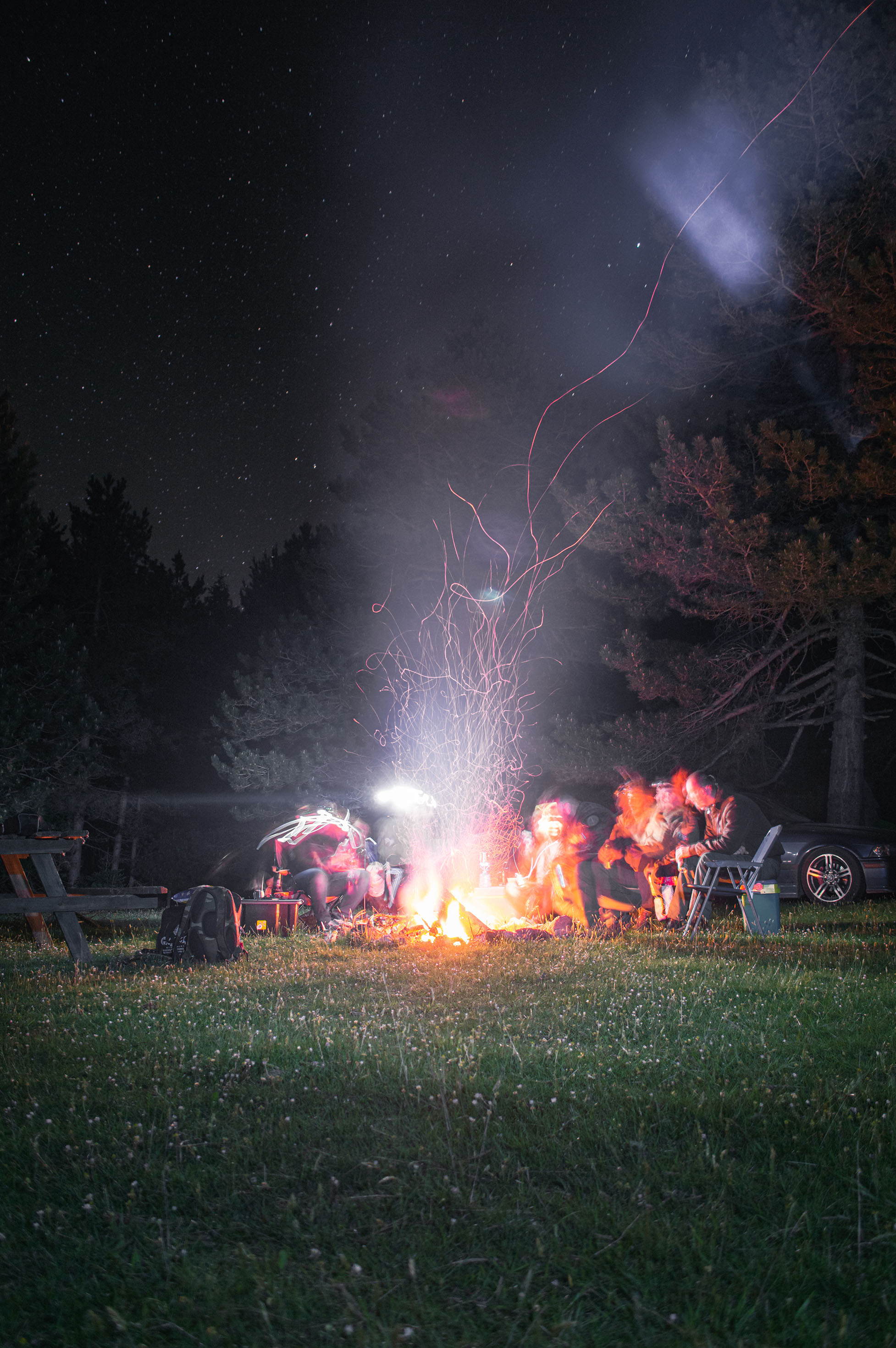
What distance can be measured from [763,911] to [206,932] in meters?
5.58

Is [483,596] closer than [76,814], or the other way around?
[483,596]

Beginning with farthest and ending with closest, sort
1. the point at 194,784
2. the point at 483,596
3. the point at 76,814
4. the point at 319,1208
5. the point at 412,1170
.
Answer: the point at 194,784, the point at 76,814, the point at 483,596, the point at 412,1170, the point at 319,1208

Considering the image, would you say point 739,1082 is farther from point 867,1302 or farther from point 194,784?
point 194,784

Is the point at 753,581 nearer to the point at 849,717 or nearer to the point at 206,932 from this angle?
the point at 849,717

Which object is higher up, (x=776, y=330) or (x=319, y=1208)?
(x=776, y=330)

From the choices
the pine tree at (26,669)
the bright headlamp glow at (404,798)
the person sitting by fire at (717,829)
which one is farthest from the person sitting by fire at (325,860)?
the pine tree at (26,669)

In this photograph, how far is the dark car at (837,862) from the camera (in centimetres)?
1231

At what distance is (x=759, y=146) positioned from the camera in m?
13.9

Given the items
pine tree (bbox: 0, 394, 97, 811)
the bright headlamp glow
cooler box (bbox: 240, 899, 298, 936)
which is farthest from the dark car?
pine tree (bbox: 0, 394, 97, 811)

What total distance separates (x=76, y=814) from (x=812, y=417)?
23354 mm

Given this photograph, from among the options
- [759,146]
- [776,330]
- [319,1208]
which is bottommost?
[319,1208]

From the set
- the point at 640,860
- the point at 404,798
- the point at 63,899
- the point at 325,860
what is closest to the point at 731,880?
the point at 640,860

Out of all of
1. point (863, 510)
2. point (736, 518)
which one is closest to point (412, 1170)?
point (736, 518)

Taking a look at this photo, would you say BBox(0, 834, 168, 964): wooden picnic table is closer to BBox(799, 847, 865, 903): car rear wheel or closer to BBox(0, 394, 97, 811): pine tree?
BBox(799, 847, 865, 903): car rear wheel
